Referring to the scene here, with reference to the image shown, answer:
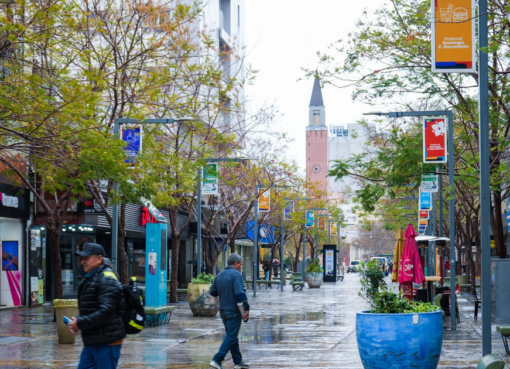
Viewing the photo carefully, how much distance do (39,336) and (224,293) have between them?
21.9ft

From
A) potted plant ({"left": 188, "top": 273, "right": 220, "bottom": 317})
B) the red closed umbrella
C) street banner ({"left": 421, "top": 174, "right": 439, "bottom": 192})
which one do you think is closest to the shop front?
potted plant ({"left": 188, "top": 273, "right": 220, "bottom": 317})

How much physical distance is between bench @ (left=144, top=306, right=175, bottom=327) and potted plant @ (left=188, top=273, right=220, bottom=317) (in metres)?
2.94

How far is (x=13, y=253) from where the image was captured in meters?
27.1

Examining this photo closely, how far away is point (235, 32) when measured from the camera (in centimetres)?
6241

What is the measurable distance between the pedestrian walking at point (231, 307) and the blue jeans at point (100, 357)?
4.89 metres

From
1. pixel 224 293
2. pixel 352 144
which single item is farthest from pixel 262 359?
pixel 352 144

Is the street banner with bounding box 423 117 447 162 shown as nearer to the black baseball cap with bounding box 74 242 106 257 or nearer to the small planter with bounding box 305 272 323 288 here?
the black baseball cap with bounding box 74 242 106 257

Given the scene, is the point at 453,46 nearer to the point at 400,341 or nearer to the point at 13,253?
the point at 400,341

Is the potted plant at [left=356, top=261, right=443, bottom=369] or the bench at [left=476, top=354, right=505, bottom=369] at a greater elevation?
the bench at [left=476, top=354, right=505, bottom=369]

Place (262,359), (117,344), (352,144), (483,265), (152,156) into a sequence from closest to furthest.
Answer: (117,344) → (483,265) → (262,359) → (152,156) → (352,144)

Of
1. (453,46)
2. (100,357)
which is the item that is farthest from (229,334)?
(453,46)

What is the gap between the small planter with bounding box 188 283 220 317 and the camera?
2325 centimetres

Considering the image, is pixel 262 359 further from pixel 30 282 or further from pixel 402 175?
pixel 30 282

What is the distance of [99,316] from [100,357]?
0.41 metres
